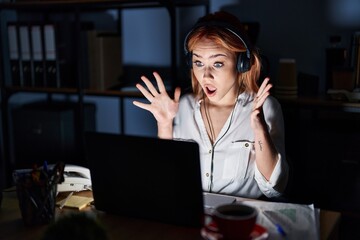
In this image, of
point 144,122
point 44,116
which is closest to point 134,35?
point 144,122

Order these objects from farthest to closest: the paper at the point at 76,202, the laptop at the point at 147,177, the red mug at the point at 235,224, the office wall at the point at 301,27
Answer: the office wall at the point at 301,27, the paper at the point at 76,202, the laptop at the point at 147,177, the red mug at the point at 235,224

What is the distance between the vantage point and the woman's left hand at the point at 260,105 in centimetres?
134

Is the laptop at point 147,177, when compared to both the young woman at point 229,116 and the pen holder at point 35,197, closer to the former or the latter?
the pen holder at point 35,197

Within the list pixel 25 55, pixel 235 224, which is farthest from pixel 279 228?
pixel 25 55

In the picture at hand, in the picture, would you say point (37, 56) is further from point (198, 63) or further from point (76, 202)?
point (76, 202)

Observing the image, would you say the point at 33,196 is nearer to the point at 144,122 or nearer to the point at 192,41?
the point at 192,41

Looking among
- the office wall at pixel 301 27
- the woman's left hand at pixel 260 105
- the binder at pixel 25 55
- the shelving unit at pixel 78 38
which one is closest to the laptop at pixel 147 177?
the woman's left hand at pixel 260 105

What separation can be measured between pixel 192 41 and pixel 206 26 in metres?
0.08

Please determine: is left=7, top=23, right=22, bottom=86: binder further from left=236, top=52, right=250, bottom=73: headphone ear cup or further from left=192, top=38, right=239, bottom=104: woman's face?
left=236, top=52, right=250, bottom=73: headphone ear cup

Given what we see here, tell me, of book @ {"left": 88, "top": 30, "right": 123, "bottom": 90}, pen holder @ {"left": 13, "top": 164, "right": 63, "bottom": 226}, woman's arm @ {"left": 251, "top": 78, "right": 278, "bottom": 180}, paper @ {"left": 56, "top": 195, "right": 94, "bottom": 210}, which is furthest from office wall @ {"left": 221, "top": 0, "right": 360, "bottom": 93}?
pen holder @ {"left": 13, "top": 164, "right": 63, "bottom": 226}

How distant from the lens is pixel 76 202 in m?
1.27

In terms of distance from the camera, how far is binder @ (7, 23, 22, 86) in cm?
273

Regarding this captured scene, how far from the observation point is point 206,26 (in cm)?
154

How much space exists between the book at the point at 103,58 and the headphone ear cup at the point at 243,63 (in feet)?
3.88
